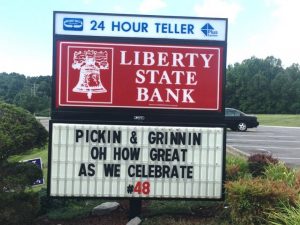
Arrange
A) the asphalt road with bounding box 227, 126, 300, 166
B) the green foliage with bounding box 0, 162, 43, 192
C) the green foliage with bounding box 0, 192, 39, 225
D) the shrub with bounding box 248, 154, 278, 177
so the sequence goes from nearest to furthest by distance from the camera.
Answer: the green foliage with bounding box 0, 192, 39, 225 → the green foliage with bounding box 0, 162, 43, 192 → the shrub with bounding box 248, 154, 278, 177 → the asphalt road with bounding box 227, 126, 300, 166

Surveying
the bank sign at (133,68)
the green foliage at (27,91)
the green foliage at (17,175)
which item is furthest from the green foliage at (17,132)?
the green foliage at (27,91)

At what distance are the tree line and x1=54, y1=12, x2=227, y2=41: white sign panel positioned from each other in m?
71.6

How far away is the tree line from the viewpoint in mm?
87188

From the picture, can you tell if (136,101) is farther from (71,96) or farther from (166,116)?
(71,96)

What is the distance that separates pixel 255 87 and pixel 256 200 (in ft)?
288

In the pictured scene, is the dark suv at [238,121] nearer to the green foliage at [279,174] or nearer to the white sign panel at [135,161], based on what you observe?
the green foliage at [279,174]

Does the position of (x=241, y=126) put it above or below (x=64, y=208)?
above

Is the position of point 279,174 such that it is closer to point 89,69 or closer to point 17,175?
point 89,69

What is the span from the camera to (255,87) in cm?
9262

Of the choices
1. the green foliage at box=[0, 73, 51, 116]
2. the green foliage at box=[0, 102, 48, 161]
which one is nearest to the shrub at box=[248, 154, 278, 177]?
the green foliage at box=[0, 102, 48, 161]

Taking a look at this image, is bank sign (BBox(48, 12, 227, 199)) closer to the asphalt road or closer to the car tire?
the asphalt road

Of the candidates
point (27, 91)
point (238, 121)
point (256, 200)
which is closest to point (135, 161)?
point (256, 200)

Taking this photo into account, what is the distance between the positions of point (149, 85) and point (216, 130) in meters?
1.38

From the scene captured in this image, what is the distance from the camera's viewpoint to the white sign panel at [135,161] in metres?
7.98
